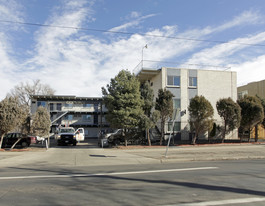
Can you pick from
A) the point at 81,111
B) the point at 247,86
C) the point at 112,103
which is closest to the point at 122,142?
the point at 112,103

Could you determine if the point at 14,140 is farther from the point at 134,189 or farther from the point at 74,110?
the point at 74,110

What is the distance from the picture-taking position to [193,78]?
3044cm

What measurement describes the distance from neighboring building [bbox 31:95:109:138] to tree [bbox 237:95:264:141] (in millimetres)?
26577

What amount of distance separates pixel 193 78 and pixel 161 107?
993 cm

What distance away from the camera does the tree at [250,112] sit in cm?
Result: 2439

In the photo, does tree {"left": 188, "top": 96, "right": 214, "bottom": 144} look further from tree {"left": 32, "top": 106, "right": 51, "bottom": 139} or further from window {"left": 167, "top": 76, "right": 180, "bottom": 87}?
tree {"left": 32, "top": 106, "right": 51, "bottom": 139}

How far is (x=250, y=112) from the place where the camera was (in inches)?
973

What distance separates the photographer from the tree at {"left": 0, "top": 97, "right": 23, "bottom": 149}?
1845 cm

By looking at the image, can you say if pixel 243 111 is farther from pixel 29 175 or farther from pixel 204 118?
pixel 29 175

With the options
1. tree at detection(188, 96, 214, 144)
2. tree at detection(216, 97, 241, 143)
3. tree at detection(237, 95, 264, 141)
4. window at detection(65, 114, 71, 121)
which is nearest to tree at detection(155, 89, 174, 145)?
tree at detection(188, 96, 214, 144)

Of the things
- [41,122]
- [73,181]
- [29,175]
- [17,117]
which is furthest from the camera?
[41,122]

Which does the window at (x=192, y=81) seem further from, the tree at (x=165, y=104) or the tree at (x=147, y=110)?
the tree at (x=147, y=110)

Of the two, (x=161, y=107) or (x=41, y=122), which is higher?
(x=161, y=107)

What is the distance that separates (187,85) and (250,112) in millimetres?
8136
